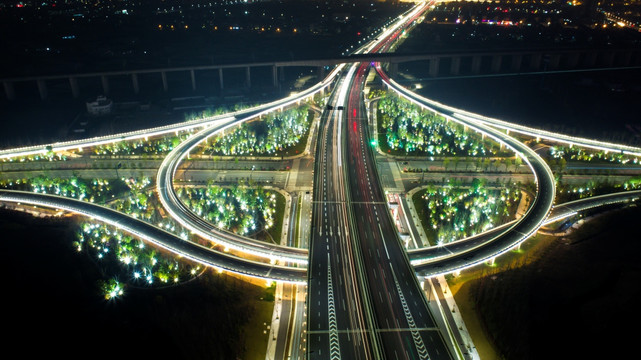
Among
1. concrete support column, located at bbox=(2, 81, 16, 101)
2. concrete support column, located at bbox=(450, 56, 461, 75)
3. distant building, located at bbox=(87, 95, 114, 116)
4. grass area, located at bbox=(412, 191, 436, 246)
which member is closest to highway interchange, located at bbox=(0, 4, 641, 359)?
grass area, located at bbox=(412, 191, 436, 246)

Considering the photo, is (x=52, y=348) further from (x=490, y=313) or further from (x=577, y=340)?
(x=577, y=340)

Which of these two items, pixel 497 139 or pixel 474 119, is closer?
pixel 497 139

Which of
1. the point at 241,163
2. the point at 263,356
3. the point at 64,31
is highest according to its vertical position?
the point at 64,31

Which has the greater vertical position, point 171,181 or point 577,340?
point 171,181

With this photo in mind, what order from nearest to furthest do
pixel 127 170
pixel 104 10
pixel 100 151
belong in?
pixel 127 170 → pixel 100 151 → pixel 104 10

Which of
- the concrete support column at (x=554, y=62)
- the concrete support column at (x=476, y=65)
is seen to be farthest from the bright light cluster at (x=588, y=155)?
the concrete support column at (x=554, y=62)

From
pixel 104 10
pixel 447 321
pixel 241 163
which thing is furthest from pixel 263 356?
pixel 104 10

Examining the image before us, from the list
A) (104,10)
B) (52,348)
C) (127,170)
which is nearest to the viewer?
(52,348)
